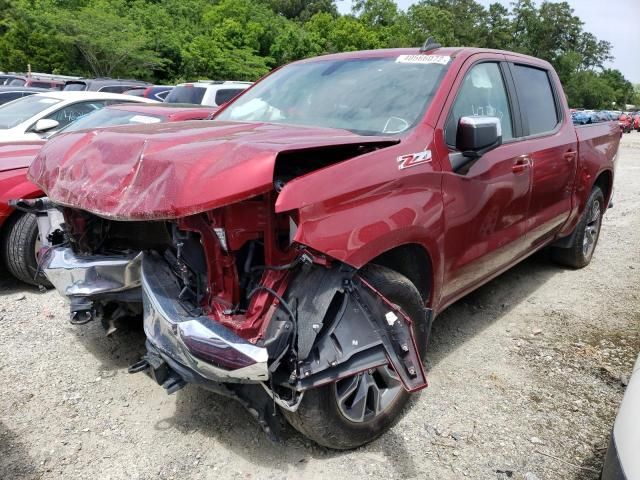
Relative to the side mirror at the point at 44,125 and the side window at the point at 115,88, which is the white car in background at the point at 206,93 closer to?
the side mirror at the point at 44,125

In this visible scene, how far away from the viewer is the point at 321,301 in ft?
7.40

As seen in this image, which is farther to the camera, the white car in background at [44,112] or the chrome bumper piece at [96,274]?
the white car in background at [44,112]

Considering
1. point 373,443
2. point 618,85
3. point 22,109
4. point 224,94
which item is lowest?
point 618,85

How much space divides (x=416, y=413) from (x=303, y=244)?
53.7 inches

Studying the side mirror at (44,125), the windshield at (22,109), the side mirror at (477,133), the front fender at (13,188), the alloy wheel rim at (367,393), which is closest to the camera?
the alloy wheel rim at (367,393)

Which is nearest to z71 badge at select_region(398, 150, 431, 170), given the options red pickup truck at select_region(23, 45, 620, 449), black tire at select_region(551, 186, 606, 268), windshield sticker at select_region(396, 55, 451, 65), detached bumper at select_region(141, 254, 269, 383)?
red pickup truck at select_region(23, 45, 620, 449)

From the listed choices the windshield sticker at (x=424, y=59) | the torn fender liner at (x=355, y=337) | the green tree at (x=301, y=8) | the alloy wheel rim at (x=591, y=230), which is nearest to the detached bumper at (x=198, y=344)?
the torn fender liner at (x=355, y=337)

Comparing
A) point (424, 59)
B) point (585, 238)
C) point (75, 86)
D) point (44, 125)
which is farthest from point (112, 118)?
point (75, 86)

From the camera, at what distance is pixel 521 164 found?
11.9 ft

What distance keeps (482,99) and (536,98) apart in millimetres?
965

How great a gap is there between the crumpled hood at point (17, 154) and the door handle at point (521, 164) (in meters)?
3.52

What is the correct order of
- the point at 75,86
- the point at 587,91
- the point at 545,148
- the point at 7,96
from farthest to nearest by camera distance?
1. the point at 587,91
2. the point at 75,86
3. the point at 7,96
4. the point at 545,148

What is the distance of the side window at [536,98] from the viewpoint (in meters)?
3.95

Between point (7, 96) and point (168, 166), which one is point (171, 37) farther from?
point (168, 166)
